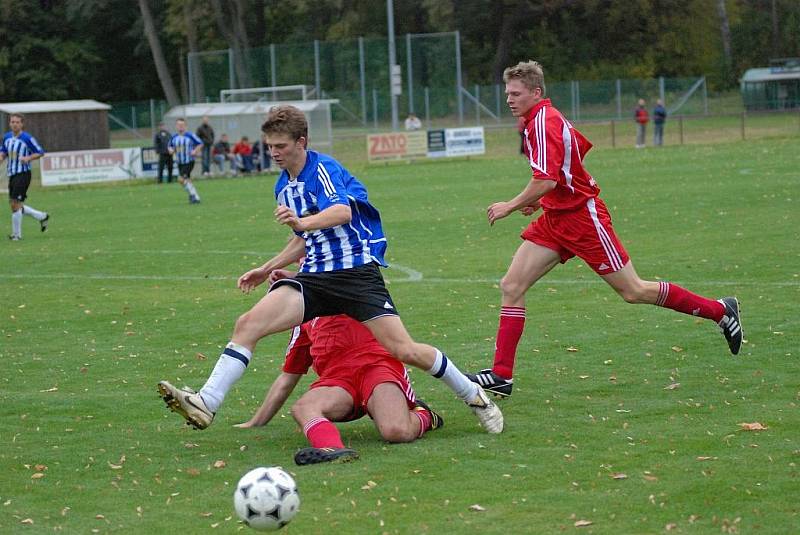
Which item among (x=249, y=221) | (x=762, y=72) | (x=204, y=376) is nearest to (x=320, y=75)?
(x=762, y=72)

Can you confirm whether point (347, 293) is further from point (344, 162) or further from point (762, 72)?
point (762, 72)

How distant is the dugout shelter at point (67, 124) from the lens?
4403 centimetres

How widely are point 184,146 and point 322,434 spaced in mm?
23437

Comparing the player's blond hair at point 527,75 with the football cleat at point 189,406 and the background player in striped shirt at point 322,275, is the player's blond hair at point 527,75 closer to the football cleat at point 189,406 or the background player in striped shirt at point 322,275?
the background player in striped shirt at point 322,275

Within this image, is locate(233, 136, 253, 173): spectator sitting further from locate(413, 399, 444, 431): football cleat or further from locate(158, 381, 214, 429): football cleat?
locate(158, 381, 214, 429): football cleat

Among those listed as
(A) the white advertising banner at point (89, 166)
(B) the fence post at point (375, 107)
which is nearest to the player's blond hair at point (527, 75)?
(A) the white advertising banner at point (89, 166)

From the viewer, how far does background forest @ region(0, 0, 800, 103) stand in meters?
62.9

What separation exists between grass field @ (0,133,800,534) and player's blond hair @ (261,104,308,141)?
1.71 meters

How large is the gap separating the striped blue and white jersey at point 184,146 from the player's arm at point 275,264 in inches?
874

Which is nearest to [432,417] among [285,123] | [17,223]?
[285,123]

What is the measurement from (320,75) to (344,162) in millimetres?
12379

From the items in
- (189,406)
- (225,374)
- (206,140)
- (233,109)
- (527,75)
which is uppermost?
(527,75)

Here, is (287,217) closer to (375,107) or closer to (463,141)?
(463,141)

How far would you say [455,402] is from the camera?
25.6 ft
